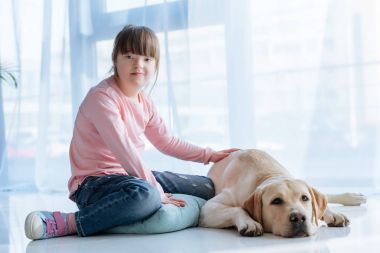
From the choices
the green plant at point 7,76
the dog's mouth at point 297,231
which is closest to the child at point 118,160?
the dog's mouth at point 297,231

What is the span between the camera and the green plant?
3299mm

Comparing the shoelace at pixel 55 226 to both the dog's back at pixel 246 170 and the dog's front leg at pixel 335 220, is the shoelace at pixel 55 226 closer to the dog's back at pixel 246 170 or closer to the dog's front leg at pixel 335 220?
the dog's back at pixel 246 170

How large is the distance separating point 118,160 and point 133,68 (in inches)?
14.8

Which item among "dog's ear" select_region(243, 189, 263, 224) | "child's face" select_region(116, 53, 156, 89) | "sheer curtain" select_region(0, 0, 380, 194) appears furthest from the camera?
"sheer curtain" select_region(0, 0, 380, 194)

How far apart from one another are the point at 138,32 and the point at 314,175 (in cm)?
119

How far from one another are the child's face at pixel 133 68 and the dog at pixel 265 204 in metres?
0.50

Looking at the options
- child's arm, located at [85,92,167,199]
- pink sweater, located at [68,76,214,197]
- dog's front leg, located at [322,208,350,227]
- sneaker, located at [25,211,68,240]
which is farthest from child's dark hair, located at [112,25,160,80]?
Answer: dog's front leg, located at [322,208,350,227]

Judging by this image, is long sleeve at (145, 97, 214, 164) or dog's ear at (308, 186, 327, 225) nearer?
dog's ear at (308, 186, 327, 225)

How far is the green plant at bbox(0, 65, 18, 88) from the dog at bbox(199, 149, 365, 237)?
209 cm

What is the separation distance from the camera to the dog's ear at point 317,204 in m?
1.47

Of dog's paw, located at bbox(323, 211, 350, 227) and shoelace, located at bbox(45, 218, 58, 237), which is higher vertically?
shoelace, located at bbox(45, 218, 58, 237)

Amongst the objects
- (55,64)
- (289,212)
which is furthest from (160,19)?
(289,212)

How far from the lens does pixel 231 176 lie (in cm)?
184

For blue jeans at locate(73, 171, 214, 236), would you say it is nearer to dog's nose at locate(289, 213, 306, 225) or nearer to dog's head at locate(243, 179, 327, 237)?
dog's head at locate(243, 179, 327, 237)
